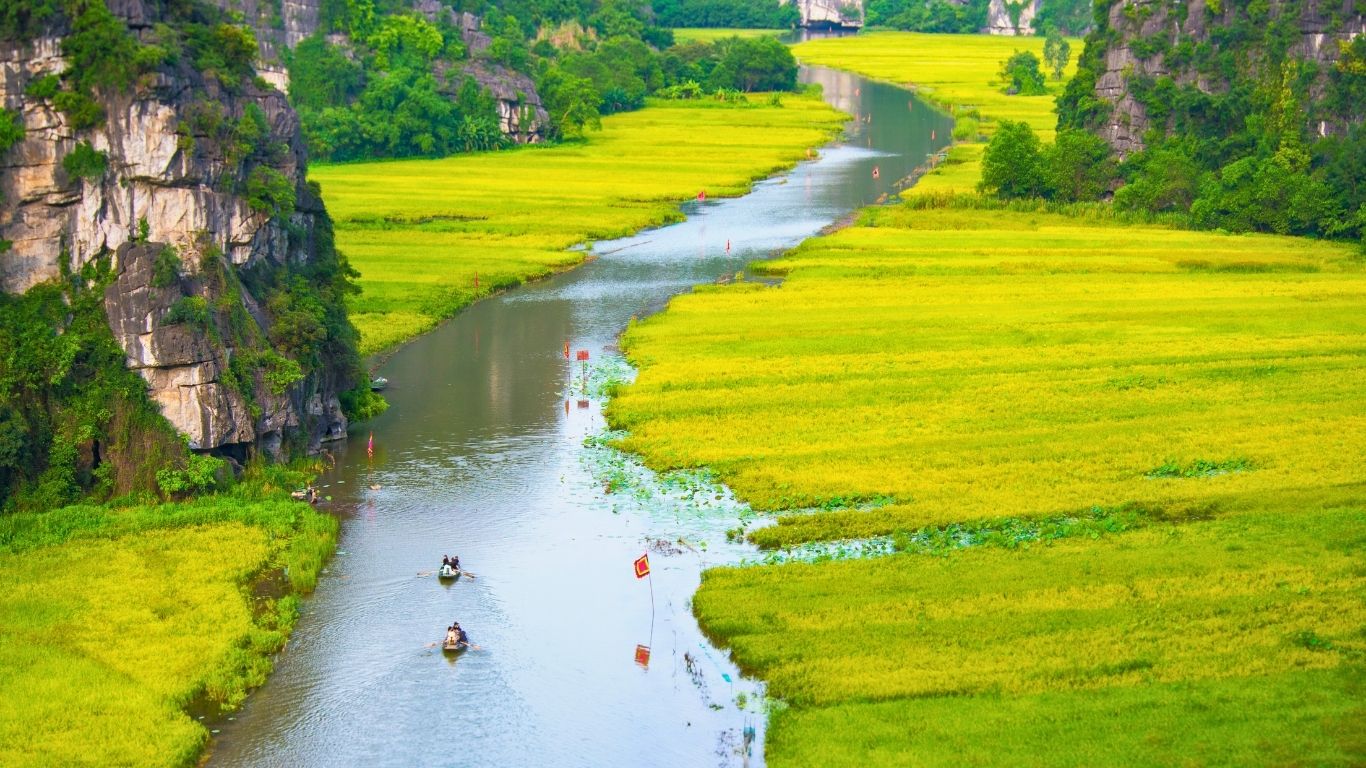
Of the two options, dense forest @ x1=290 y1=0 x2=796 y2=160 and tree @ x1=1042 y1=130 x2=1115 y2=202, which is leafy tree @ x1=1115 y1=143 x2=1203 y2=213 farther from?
dense forest @ x1=290 y1=0 x2=796 y2=160

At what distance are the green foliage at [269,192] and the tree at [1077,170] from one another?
225 ft

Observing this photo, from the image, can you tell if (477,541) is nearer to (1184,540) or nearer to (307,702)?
(307,702)

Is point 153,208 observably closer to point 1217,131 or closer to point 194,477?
point 194,477

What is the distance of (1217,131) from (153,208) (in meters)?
81.8

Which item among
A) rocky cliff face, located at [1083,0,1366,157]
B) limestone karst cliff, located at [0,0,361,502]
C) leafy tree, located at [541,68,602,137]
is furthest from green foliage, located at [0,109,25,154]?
leafy tree, located at [541,68,602,137]

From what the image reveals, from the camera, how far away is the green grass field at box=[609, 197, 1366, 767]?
107 ft

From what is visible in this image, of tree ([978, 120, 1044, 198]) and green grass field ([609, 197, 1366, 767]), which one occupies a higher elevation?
tree ([978, 120, 1044, 198])

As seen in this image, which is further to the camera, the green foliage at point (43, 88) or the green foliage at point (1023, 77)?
the green foliage at point (1023, 77)

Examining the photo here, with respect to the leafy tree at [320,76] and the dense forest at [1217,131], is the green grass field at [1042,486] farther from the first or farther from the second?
the leafy tree at [320,76]

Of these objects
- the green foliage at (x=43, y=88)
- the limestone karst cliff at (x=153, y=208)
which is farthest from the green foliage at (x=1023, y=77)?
the green foliage at (x=43, y=88)

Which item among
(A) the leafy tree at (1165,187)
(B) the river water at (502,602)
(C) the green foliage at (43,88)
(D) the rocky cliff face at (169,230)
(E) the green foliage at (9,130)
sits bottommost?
(B) the river water at (502,602)

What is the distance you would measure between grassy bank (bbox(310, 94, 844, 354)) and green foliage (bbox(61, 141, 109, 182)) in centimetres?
2076

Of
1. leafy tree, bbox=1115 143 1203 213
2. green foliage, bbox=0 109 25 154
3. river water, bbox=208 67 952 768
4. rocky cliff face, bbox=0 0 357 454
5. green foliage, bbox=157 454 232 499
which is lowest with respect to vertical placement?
river water, bbox=208 67 952 768

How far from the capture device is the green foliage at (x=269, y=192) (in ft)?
165
